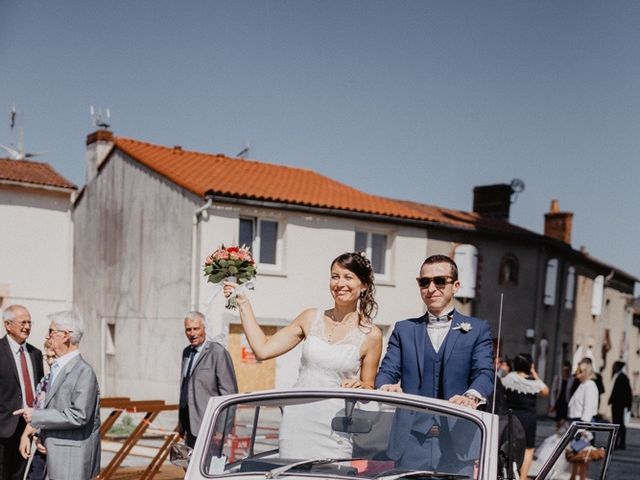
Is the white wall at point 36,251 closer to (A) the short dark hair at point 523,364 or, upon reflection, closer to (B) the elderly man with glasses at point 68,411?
(A) the short dark hair at point 523,364

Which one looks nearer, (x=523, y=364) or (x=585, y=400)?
(x=523, y=364)

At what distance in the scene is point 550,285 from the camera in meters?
30.5

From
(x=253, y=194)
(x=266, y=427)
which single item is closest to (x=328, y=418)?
(x=266, y=427)

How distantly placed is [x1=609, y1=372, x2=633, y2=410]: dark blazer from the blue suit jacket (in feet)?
38.3

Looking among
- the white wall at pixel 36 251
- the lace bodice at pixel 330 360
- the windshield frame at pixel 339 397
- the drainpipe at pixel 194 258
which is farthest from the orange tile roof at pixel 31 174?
the windshield frame at pixel 339 397

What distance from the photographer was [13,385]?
6.82 metres

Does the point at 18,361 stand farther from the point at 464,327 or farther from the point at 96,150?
the point at 96,150

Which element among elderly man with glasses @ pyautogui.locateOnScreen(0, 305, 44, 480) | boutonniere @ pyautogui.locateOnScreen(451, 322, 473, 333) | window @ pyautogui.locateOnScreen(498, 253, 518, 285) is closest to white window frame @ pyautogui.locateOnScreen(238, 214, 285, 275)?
window @ pyautogui.locateOnScreen(498, 253, 518, 285)

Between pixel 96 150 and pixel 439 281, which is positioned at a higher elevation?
pixel 96 150

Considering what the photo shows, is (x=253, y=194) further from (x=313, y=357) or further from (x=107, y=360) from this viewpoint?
(x=313, y=357)

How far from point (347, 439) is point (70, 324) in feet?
8.44

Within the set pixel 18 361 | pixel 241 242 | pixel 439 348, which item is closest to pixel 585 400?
pixel 439 348

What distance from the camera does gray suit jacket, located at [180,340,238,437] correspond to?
6996 millimetres

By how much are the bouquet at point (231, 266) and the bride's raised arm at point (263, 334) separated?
0.18 m
